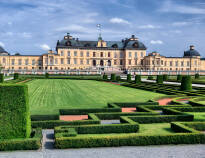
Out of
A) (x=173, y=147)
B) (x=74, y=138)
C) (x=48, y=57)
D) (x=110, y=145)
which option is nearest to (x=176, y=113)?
(x=173, y=147)

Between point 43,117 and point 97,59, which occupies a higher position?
point 97,59

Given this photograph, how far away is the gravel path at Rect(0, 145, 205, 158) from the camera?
636cm

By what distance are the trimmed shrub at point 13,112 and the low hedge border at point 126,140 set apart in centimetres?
113

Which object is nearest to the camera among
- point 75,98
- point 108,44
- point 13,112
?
point 13,112

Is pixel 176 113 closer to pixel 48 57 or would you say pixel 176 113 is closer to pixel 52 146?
pixel 52 146

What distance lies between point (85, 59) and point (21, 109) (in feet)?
213

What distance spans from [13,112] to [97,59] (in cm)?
6579

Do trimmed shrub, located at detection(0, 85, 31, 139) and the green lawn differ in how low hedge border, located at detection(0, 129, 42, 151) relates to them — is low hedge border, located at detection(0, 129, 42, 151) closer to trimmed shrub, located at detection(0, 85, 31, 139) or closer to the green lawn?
trimmed shrub, located at detection(0, 85, 31, 139)

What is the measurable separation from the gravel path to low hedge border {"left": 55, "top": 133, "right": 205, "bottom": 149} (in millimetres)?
165

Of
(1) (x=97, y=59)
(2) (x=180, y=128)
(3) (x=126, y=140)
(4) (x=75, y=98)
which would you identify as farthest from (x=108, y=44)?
(3) (x=126, y=140)

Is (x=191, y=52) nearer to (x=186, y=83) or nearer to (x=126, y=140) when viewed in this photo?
(x=186, y=83)

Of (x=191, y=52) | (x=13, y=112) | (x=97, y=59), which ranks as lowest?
(x=13, y=112)

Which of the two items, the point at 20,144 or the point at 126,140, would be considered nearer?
the point at 20,144

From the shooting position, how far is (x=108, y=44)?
2948 inches
